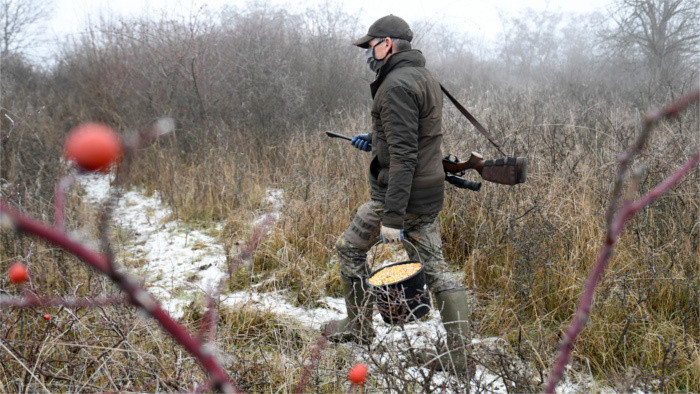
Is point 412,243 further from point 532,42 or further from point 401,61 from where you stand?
point 532,42

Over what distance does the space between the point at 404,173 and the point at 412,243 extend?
1.52ft

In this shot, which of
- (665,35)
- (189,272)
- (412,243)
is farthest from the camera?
(665,35)

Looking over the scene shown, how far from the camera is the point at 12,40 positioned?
41.7 feet

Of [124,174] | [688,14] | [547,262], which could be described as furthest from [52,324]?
[688,14]

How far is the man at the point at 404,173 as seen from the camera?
2.43 metres

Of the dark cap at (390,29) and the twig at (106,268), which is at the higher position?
the dark cap at (390,29)

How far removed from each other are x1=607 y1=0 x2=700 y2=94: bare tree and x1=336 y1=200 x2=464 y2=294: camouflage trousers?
458 inches

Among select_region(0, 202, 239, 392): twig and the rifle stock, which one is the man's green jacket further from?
select_region(0, 202, 239, 392): twig

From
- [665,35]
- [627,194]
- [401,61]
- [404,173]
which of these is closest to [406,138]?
[404,173]

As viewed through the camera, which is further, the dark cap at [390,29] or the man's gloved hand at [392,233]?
the dark cap at [390,29]

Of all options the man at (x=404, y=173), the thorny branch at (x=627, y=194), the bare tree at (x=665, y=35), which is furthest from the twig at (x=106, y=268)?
the bare tree at (x=665, y=35)

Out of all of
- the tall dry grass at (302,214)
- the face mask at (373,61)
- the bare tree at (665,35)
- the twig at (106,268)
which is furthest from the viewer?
the bare tree at (665,35)

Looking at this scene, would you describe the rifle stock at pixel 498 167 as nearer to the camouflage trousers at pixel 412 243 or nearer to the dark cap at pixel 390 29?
the camouflage trousers at pixel 412 243

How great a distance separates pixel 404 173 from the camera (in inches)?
96.7
